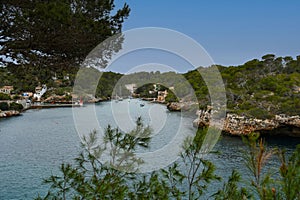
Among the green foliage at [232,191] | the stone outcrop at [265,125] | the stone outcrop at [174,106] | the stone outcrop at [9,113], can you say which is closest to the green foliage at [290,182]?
the green foliage at [232,191]

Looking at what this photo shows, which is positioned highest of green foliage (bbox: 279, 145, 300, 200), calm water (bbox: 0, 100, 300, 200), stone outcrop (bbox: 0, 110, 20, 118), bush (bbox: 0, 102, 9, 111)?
green foliage (bbox: 279, 145, 300, 200)

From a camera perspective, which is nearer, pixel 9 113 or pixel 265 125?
pixel 265 125

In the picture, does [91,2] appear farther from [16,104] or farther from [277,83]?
[16,104]

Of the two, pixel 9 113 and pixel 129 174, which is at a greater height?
pixel 129 174

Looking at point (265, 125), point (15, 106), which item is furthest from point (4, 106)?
point (265, 125)

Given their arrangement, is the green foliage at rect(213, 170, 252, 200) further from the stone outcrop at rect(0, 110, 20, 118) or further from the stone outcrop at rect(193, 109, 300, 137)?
the stone outcrop at rect(0, 110, 20, 118)

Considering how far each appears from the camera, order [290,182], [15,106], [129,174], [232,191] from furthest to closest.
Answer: [15,106] → [129,174] → [232,191] → [290,182]

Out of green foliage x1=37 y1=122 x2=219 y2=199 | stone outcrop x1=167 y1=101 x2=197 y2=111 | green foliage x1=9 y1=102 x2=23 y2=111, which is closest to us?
green foliage x1=37 y1=122 x2=219 y2=199

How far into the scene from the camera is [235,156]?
11.8m

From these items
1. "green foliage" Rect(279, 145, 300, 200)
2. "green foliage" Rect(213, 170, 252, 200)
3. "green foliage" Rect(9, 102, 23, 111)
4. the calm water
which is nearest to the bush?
"green foliage" Rect(9, 102, 23, 111)

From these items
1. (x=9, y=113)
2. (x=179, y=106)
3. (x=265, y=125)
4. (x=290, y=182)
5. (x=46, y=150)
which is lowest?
(x=46, y=150)

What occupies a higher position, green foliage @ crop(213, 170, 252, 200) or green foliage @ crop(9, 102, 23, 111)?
green foliage @ crop(213, 170, 252, 200)

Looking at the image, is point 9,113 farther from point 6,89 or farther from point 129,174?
point 129,174

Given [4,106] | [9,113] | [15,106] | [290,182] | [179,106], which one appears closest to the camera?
[290,182]
